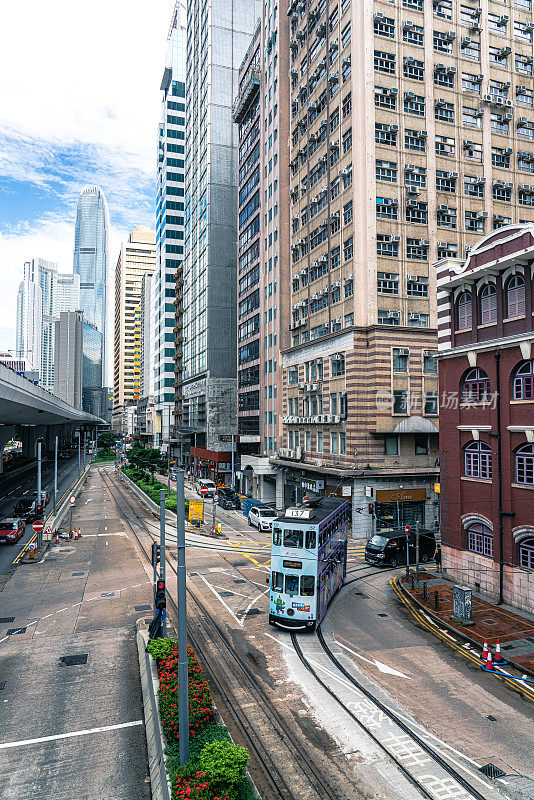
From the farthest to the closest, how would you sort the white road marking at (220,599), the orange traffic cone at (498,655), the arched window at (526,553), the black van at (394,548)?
the black van at (394,548) < the arched window at (526,553) < the white road marking at (220,599) < the orange traffic cone at (498,655)

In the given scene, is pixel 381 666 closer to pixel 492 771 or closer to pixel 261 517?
pixel 492 771

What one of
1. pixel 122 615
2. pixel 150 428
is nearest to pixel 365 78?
pixel 122 615

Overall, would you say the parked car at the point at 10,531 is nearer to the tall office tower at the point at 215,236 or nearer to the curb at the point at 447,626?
the curb at the point at 447,626

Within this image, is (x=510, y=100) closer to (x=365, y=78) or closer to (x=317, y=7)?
(x=365, y=78)

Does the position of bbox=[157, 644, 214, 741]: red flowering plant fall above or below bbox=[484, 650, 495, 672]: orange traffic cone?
above

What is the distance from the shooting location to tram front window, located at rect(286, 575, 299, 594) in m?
20.6

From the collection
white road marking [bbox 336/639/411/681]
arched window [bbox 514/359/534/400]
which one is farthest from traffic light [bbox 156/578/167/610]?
arched window [bbox 514/359/534/400]

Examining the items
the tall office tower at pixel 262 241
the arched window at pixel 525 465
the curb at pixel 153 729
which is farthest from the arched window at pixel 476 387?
the tall office tower at pixel 262 241

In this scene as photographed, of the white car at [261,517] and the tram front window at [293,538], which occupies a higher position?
the tram front window at [293,538]

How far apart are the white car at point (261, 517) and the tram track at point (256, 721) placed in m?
21.3

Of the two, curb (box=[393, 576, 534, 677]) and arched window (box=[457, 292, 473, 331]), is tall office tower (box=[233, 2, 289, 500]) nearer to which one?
arched window (box=[457, 292, 473, 331])

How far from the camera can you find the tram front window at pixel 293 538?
20.3 m

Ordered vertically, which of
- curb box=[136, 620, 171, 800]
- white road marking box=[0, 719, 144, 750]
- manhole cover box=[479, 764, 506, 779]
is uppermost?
curb box=[136, 620, 171, 800]

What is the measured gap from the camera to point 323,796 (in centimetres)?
1153
